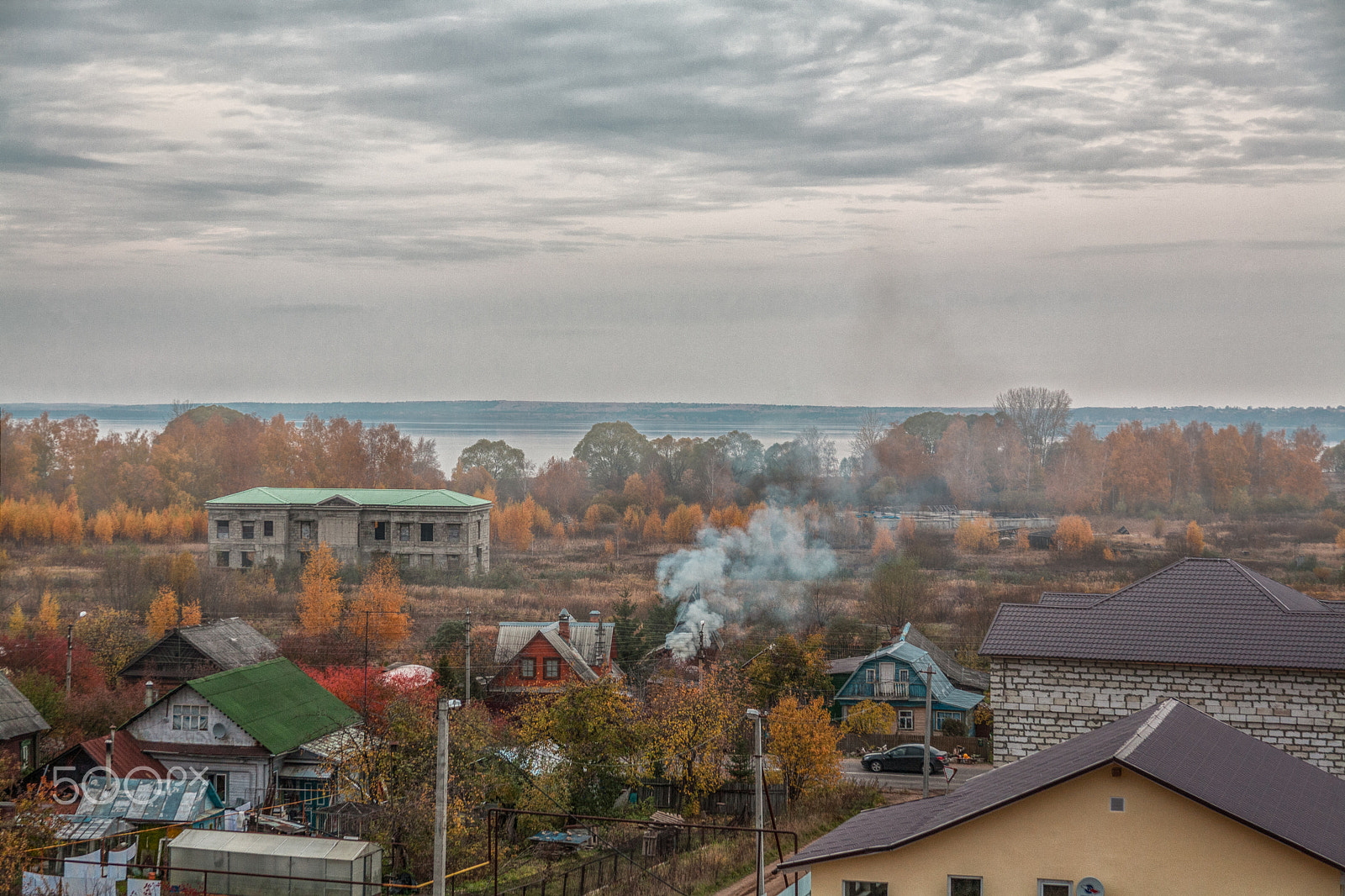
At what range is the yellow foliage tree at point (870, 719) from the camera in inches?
1363

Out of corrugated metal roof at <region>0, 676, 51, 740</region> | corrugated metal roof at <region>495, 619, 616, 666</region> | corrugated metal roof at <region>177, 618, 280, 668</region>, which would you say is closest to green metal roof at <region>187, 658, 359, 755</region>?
corrugated metal roof at <region>0, 676, 51, 740</region>

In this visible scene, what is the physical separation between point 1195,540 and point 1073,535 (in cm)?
855

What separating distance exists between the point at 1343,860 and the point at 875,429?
318 ft

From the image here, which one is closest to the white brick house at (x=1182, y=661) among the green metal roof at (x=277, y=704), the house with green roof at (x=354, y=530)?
the green metal roof at (x=277, y=704)

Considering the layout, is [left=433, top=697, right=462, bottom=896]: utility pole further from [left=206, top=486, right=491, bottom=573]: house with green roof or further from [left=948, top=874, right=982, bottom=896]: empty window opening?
[left=206, top=486, right=491, bottom=573]: house with green roof

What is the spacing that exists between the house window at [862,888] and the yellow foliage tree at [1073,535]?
67510 mm

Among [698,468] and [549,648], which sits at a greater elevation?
[698,468]

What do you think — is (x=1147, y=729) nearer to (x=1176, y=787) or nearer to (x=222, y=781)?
(x=1176, y=787)

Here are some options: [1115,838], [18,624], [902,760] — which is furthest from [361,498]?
[1115,838]

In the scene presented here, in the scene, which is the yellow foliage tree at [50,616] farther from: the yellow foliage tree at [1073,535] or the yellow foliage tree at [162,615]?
the yellow foliage tree at [1073,535]

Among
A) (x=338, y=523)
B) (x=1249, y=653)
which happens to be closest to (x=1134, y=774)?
(x=1249, y=653)

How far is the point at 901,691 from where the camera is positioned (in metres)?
37.5

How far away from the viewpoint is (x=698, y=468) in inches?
3875

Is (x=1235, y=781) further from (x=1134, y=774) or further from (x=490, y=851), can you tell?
(x=490, y=851)
